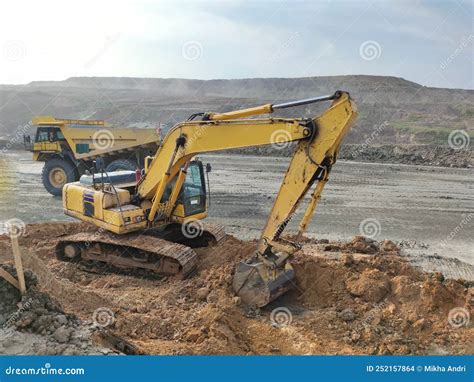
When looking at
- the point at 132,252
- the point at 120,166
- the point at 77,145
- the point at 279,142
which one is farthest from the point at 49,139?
the point at 279,142

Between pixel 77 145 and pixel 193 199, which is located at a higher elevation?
pixel 77 145

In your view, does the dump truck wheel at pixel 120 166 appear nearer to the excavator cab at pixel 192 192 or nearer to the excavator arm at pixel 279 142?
the excavator cab at pixel 192 192

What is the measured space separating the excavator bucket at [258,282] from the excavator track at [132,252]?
1.14m

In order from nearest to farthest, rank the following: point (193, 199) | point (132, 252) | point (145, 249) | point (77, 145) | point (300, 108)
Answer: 1. point (145, 249)
2. point (132, 252)
3. point (193, 199)
4. point (77, 145)
5. point (300, 108)

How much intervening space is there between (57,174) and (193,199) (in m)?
9.19

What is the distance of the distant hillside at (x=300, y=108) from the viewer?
37.2 metres

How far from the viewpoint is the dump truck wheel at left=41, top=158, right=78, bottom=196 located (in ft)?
51.2

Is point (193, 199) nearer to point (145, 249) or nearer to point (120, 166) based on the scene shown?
point (145, 249)

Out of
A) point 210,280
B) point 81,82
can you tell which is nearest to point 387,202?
point 210,280

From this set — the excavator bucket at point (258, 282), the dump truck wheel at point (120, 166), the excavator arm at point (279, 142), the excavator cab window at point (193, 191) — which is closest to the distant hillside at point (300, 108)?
the dump truck wheel at point (120, 166)

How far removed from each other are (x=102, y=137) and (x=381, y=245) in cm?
1028

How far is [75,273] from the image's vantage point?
788 cm

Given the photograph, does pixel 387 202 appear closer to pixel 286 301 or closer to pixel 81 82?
pixel 286 301

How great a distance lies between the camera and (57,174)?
622 inches
